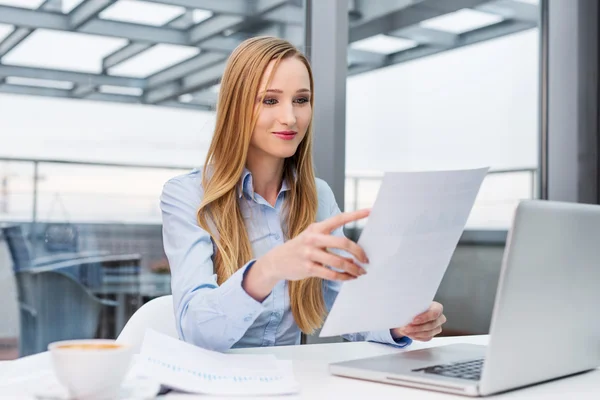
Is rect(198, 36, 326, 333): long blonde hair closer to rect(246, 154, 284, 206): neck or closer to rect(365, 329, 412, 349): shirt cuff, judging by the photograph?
rect(246, 154, 284, 206): neck

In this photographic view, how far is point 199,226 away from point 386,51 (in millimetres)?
1471

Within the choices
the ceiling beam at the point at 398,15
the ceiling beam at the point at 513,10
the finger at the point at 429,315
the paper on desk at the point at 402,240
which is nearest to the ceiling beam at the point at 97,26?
the ceiling beam at the point at 398,15

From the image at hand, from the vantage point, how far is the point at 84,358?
0.79 metres

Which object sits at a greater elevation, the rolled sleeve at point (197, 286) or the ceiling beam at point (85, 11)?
the ceiling beam at point (85, 11)

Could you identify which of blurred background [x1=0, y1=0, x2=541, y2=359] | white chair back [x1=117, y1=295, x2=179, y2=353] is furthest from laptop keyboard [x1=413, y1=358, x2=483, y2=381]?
blurred background [x1=0, y1=0, x2=541, y2=359]

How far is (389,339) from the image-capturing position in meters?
1.37

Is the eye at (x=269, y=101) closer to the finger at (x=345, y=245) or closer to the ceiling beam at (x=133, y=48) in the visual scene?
the finger at (x=345, y=245)

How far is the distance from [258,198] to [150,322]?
37cm

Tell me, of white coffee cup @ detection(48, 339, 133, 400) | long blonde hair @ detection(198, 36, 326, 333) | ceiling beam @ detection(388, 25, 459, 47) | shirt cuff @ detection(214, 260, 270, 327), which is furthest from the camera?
ceiling beam @ detection(388, 25, 459, 47)

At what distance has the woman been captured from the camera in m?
1.40

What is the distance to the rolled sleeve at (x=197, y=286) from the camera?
118 cm

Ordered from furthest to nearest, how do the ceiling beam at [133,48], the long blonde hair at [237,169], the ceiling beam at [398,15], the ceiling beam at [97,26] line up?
the ceiling beam at [398,15], the ceiling beam at [133,48], the ceiling beam at [97,26], the long blonde hair at [237,169]

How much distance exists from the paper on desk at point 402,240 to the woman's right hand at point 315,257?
0.02 metres

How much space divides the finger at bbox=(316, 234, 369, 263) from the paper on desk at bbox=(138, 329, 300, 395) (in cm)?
19
